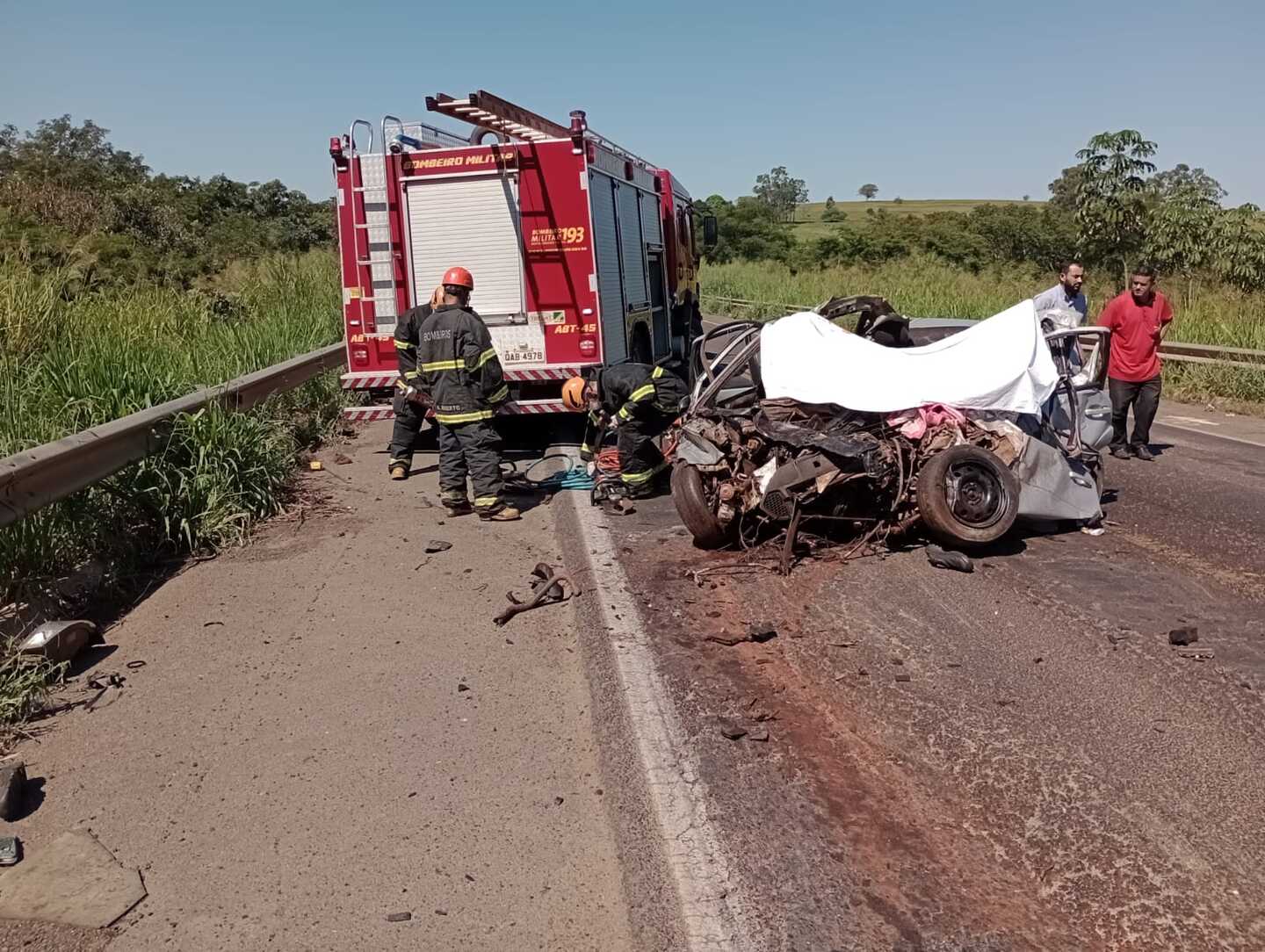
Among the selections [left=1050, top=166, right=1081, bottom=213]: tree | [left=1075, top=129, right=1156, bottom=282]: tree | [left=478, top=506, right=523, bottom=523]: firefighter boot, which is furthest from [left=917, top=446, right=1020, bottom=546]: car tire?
[left=1050, top=166, right=1081, bottom=213]: tree

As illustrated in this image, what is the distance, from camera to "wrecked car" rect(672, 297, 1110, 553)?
20.3 ft

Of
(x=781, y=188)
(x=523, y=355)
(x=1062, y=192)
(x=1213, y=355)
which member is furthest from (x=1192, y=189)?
(x=781, y=188)

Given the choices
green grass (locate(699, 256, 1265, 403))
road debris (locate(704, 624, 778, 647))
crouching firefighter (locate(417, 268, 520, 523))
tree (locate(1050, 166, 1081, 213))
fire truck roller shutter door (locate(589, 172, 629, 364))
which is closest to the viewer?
road debris (locate(704, 624, 778, 647))

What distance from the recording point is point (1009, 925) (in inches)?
110

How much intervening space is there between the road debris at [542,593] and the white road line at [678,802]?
0.95ft

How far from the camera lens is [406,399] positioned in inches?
356

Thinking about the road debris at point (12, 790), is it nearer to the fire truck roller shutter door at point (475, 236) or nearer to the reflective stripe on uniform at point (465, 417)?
the reflective stripe on uniform at point (465, 417)

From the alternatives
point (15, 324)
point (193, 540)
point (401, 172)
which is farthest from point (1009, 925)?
point (401, 172)

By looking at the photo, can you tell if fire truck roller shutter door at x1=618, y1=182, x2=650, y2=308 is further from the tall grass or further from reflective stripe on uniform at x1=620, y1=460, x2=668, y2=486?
the tall grass

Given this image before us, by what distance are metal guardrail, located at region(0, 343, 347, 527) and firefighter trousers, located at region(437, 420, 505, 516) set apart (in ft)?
5.07

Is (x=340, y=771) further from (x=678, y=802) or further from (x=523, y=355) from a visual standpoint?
(x=523, y=355)

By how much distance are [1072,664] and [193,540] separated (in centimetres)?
500

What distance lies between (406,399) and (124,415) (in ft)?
8.89

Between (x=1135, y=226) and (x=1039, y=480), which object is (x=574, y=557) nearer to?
(x=1039, y=480)
